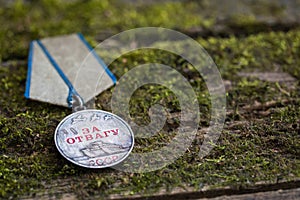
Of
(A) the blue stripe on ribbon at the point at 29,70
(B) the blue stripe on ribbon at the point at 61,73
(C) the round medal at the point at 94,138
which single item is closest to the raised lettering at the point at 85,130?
(C) the round medal at the point at 94,138

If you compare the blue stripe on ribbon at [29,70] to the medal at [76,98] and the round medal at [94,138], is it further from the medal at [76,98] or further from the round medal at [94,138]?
the round medal at [94,138]

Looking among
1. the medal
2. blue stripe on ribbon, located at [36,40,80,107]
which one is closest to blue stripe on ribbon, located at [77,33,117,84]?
the medal

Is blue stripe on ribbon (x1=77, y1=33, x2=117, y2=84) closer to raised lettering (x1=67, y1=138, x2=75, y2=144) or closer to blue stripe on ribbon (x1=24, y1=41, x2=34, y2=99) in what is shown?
blue stripe on ribbon (x1=24, y1=41, x2=34, y2=99)

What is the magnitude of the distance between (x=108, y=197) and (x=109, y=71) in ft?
1.99

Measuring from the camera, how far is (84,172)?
1.33 m

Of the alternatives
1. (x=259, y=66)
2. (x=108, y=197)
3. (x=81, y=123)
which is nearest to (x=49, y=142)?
(x=81, y=123)

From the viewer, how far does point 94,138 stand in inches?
55.9

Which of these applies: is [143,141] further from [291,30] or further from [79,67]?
[291,30]

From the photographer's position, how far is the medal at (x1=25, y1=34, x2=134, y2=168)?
137 centimetres

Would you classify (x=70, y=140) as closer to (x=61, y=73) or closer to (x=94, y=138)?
(x=94, y=138)

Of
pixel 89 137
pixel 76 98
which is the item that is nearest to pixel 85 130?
pixel 89 137

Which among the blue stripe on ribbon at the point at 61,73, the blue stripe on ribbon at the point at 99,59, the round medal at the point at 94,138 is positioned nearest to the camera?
the round medal at the point at 94,138

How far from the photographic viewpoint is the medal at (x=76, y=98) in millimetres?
1371

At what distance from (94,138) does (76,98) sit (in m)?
0.24
